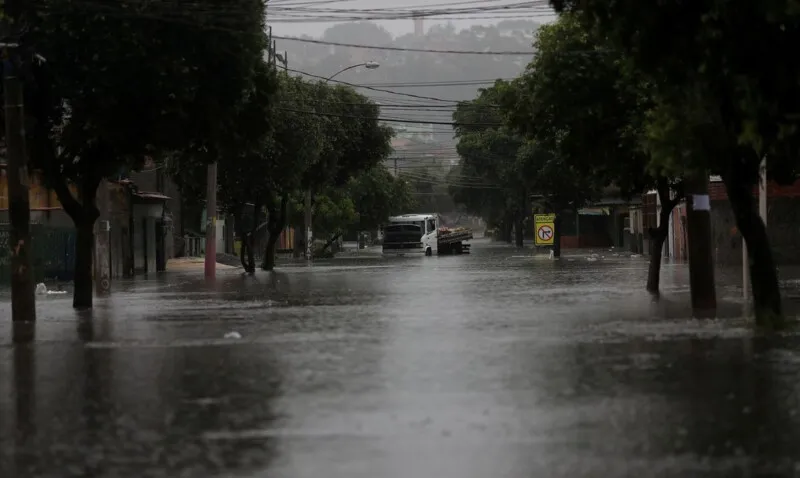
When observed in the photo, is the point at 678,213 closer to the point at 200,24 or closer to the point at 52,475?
the point at 200,24

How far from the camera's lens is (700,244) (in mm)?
20062

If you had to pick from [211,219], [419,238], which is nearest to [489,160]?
[419,238]

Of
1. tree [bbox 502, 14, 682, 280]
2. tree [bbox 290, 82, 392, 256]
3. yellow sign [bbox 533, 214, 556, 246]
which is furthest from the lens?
yellow sign [bbox 533, 214, 556, 246]

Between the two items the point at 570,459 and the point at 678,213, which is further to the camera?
the point at 678,213

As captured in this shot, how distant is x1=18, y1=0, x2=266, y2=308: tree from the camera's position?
64.6 feet

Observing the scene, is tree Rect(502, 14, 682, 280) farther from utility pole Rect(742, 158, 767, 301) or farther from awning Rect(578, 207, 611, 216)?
awning Rect(578, 207, 611, 216)

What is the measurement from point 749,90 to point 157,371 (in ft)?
22.9

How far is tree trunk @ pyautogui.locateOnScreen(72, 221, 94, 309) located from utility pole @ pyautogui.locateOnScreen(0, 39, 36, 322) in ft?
9.94

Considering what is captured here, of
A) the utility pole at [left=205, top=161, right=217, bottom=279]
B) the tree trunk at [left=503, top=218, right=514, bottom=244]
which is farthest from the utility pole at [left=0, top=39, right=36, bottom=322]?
the tree trunk at [left=503, top=218, right=514, bottom=244]

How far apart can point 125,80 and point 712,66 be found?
35.0 ft

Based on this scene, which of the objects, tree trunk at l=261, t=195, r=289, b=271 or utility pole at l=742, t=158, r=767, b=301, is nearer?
utility pole at l=742, t=158, r=767, b=301

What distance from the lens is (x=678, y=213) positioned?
5262 cm

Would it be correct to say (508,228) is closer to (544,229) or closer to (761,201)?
(544,229)

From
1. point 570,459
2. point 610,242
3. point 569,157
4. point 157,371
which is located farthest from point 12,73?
point 610,242
